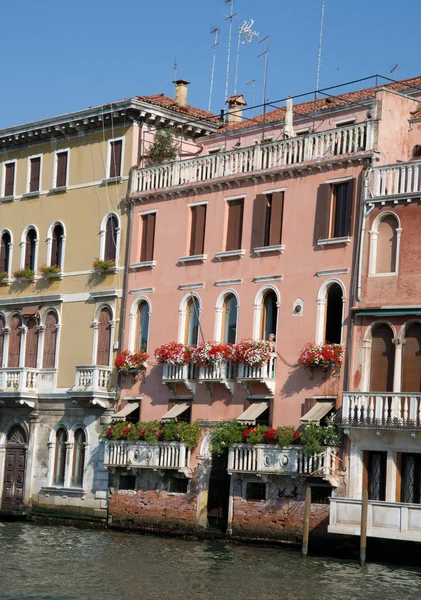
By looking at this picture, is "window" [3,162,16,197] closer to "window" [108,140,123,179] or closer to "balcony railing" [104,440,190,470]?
"window" [108,140,123,179]

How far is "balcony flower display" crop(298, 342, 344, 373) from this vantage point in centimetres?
3127

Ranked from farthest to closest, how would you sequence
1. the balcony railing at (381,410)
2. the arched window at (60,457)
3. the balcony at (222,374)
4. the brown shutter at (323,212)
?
the arched window at (60,457) → the balcony at (222,374) → the brown shutter at (323,212) → the balcony railing at (381,410)

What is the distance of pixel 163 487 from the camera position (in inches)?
1394

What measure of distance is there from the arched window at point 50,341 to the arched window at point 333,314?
10.6m

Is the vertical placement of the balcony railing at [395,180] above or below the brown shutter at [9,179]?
below

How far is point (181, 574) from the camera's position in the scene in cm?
2756

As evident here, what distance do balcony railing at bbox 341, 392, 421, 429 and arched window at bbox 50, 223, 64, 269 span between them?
42.5 feet

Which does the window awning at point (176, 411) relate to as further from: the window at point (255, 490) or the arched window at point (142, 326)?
the window at point (255, 490)

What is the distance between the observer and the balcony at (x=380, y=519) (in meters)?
28.2

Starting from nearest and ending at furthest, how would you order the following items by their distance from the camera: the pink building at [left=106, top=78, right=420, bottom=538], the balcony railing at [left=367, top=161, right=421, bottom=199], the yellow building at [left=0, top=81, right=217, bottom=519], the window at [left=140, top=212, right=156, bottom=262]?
1. the balcony railing at [left=367, top=161, right=421, bottom=199]
2. the pink building at [left=106, top=78, right=420, bottom=538]
3. the window at [left=140, top=212, right=156, bottom=262]
4. the yellow building at [left=0, top=81, right=217, bottom=519]

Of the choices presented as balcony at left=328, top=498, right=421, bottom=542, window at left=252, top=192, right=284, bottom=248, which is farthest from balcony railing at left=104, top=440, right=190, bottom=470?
balcony at left=328, top=498, right=421, bottom=542

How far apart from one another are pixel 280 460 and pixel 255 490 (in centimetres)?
151

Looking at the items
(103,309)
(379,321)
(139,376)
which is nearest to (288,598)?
(379,321)

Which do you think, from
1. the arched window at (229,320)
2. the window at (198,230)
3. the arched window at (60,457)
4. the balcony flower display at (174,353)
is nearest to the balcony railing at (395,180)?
the arched window at (229,320)
